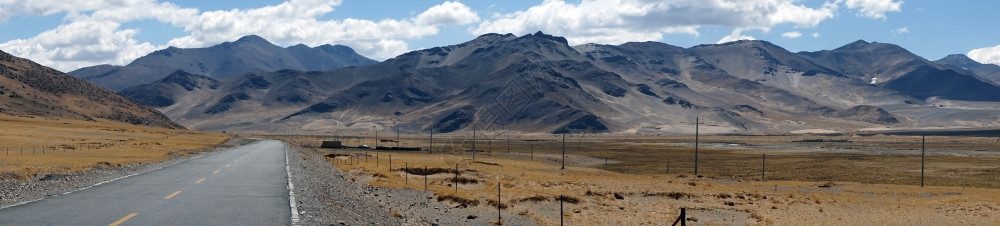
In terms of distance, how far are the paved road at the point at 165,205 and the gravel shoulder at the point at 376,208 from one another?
888mm

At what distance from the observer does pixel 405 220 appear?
2577 cm

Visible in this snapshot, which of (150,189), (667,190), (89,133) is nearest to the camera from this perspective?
(150,189)

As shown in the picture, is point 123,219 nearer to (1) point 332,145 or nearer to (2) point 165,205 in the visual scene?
(2) point 165,205

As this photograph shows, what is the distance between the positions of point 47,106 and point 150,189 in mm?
185866

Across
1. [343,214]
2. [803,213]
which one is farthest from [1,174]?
[803,213]

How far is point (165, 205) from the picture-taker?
2261 cm

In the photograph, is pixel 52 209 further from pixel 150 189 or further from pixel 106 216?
pixel 150 189

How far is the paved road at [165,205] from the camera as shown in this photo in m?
19.2

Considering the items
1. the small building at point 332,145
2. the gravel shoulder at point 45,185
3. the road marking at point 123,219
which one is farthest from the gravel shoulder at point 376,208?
the small building at point 332,145

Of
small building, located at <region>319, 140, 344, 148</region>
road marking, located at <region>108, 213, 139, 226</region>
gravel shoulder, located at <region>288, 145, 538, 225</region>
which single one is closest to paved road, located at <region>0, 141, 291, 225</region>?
road marking, located at <region>108, 213, 139, 226</region>

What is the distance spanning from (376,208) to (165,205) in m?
7.80

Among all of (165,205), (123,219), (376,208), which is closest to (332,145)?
(376,208)

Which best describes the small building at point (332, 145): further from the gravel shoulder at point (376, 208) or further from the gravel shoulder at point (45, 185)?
the gravel shoulder at point (376, 208)

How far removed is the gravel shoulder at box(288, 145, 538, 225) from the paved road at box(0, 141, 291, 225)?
888mm
